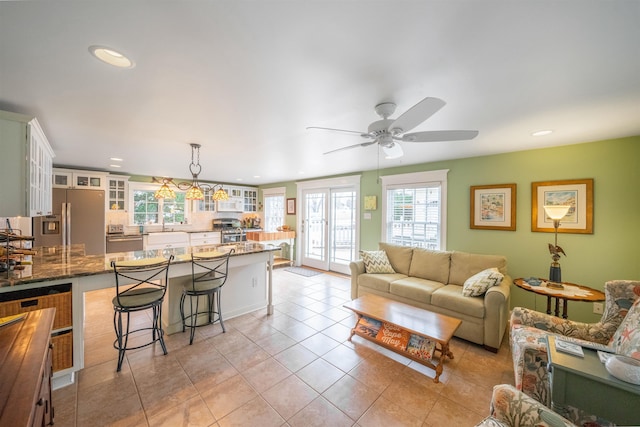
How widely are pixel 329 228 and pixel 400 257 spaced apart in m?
2.13

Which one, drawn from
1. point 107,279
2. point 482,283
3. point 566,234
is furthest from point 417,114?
point 566,234

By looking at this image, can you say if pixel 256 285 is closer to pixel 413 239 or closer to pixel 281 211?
pixel 413 239

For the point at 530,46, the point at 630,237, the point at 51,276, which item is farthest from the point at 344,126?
the point at 630,237

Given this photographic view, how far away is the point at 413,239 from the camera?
446cm

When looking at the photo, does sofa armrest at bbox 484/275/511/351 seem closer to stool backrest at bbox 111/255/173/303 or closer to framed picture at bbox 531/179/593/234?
framed picture at bbox 531/179/593/234

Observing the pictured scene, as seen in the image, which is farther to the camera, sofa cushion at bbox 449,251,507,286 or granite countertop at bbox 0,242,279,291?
sofa cushion at bbox 449,251,507,286

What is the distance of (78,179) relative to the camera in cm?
475

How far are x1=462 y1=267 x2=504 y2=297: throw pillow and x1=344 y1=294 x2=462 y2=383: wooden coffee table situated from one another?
0.55 m

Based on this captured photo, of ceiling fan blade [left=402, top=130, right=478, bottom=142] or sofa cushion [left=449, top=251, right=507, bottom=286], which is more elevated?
ceiling fan blade [left=402, top=130, right=478, bottom=142]

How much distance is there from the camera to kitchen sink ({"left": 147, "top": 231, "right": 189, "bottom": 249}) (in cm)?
558

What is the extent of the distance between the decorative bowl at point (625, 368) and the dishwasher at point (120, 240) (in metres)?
6.98

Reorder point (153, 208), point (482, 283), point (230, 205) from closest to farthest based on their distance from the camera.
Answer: point (482, 283)
point (153, 208)
point (230, 205)

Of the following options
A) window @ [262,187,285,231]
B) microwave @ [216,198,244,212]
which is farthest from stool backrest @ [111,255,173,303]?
microwave @ [216,198,244,212]

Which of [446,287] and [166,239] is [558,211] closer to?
[446,287]
